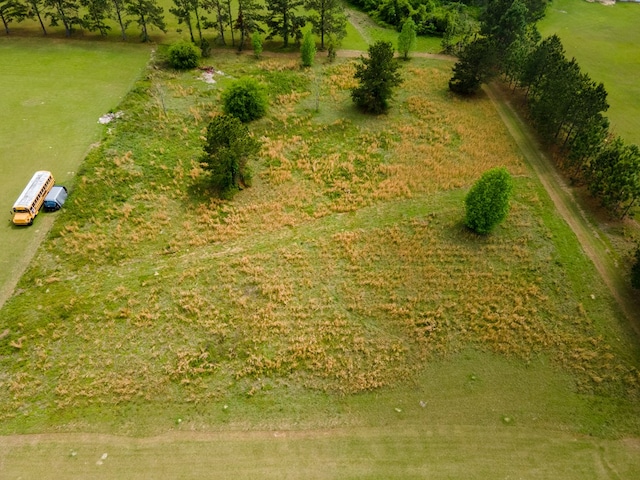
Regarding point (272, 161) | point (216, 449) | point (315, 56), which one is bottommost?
point (216, 449)

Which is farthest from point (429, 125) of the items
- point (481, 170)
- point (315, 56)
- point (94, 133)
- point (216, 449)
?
point (216, 449)

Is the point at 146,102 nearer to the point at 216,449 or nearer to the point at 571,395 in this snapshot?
the point at 216,449

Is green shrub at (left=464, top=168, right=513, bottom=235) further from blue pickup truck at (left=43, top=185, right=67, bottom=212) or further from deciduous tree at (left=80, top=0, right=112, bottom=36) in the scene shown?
deciduous tree at (left=80, top=0, right=112, bottom=36)

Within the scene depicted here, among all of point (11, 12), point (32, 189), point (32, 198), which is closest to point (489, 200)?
point (32, 198)

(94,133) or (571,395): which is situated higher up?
(94,133)

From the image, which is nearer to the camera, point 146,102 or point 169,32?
point 146,102

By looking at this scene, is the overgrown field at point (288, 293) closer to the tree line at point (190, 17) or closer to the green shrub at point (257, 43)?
the green shrub at point (257, 43)

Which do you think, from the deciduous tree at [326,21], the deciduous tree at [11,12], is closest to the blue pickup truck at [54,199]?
the deciduous tree at [11,12]
